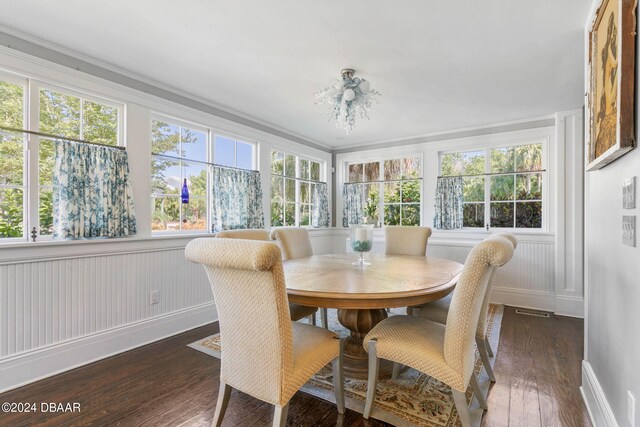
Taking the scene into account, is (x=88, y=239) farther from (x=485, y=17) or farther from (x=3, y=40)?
(x=485, y=17)

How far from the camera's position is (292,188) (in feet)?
15.5

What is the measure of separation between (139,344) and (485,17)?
3571mm

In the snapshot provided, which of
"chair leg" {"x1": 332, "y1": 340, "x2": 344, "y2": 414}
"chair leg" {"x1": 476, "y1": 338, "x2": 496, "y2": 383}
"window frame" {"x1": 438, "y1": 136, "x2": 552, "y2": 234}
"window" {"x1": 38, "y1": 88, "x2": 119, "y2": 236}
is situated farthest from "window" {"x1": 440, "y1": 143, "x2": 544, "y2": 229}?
"window" {"x1": 38, "y1": 88, "x2": 119, "y2": 236}

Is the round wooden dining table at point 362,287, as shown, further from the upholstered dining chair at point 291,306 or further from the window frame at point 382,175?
the window frame at point 382,175

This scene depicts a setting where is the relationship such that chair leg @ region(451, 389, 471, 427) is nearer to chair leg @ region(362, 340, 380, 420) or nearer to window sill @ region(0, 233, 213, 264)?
chair leg @ region(362, 340, 380, 420)

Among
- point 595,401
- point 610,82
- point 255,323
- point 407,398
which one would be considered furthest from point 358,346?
point 610,82

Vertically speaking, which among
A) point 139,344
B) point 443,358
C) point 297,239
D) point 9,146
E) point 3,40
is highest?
point 3,40

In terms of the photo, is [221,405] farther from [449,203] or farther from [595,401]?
[449,203]

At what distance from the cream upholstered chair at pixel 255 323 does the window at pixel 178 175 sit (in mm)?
1966

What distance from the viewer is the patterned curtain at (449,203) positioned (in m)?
4.26

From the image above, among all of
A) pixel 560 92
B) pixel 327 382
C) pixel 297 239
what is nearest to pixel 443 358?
pixel 327 382

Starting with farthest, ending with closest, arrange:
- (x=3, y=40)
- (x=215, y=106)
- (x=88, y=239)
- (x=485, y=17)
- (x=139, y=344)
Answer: (x=215, y=106) < (x=139, y=344) < (x=88, y=239) < (x=3, y=40) < (x=485, y=17)

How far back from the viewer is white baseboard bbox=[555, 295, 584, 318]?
3.40m

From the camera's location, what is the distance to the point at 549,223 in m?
3.78
